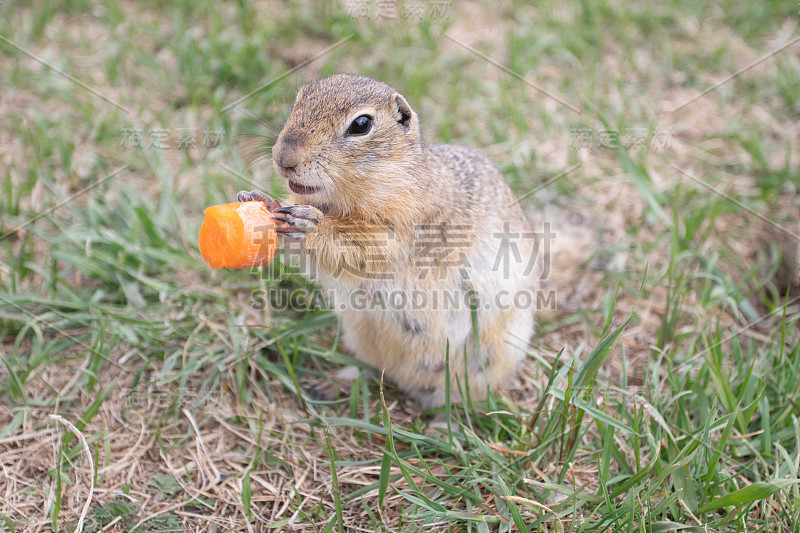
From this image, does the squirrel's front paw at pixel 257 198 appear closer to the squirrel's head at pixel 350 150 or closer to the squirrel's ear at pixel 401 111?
the squirrel's head at pixel 350 150

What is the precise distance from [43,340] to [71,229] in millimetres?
791

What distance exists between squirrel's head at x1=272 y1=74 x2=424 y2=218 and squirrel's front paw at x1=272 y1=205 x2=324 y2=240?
0.27 ft

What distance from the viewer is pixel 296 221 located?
2.74 m

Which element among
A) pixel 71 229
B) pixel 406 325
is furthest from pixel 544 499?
pixel 71 229

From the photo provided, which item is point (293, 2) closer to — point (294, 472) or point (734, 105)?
point (734, 105)

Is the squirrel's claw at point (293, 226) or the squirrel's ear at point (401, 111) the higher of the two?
the squirrel's ear at point (401, 111)

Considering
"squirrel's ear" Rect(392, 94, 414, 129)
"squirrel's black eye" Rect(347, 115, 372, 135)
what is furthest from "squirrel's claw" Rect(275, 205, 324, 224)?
"squirrel's ear" Rect(392, 94, 414, 129)

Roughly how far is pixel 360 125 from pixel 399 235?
20.2 inches

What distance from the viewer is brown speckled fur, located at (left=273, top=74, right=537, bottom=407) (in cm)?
276

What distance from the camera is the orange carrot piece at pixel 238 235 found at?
262 centimetres

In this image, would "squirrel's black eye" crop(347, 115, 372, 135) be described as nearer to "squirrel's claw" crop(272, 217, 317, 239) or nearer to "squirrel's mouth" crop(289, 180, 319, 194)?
"squirrel's mouth" crop(289, 180, 319, 194)

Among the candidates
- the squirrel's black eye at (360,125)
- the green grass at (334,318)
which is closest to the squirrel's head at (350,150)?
the squirrel's black eye at (360,125)

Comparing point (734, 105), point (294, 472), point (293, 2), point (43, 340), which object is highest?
point (293, 2)

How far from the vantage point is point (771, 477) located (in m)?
2.75
